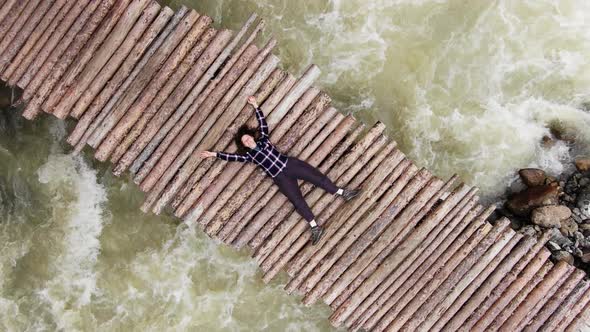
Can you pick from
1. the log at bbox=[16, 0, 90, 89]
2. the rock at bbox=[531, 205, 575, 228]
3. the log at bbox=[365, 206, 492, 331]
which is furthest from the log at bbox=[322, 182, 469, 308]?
the log at bbox=[16, 0, 90, 89]

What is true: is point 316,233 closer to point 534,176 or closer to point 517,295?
point 517,295

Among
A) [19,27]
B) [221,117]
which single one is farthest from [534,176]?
[19,27]

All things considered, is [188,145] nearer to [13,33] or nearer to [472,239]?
[13,33]

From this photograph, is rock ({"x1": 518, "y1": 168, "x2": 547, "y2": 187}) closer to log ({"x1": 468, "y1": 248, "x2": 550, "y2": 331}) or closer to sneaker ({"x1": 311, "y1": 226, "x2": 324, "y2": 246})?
log ({"x1": 468, "y1": 248, "x2": 550, "y2": 331})

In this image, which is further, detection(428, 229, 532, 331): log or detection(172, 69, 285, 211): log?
detection(428, 229, 532, 331): log

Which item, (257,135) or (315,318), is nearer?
(257,135)

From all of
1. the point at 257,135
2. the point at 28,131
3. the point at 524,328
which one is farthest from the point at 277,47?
the point at 524,328
